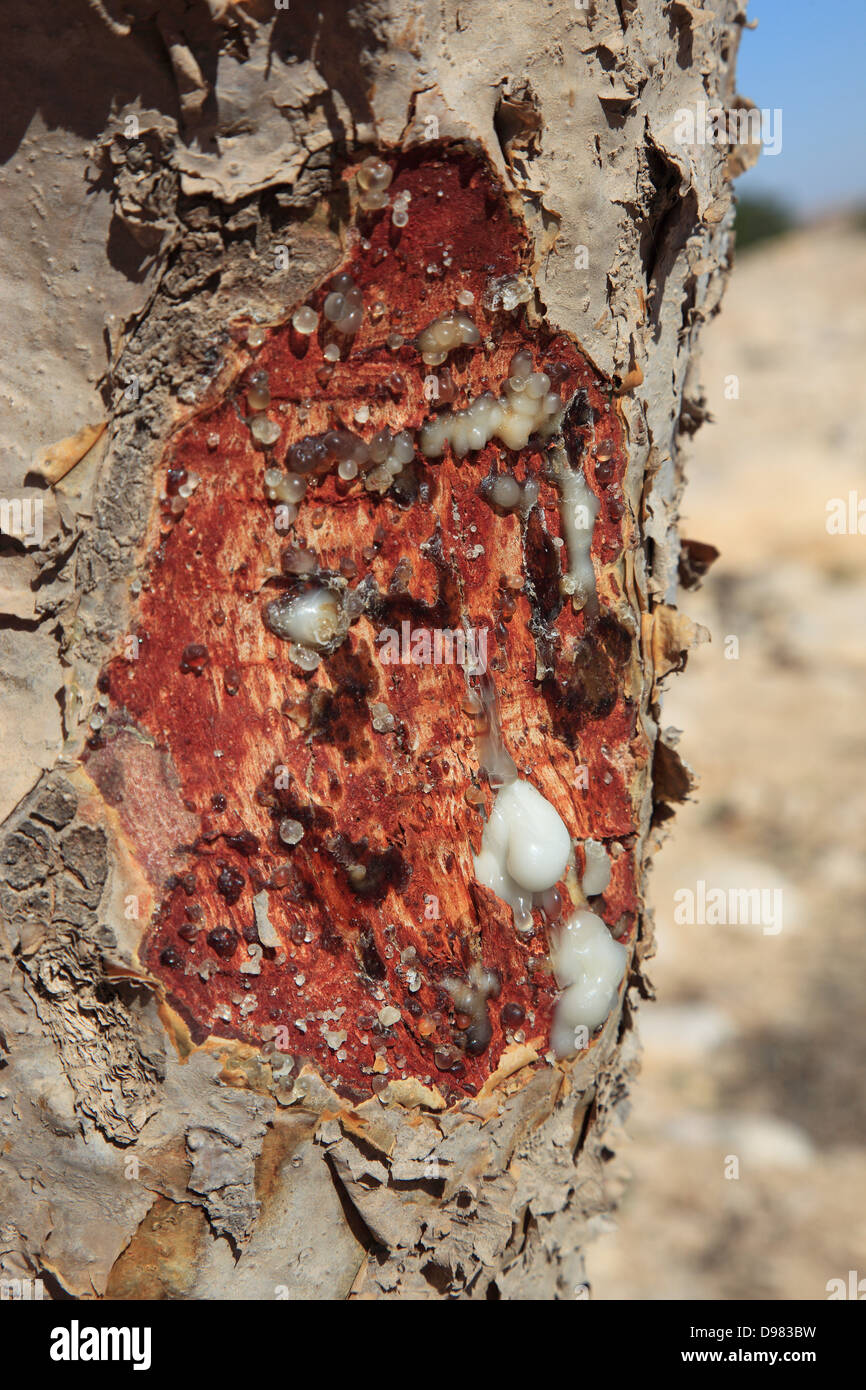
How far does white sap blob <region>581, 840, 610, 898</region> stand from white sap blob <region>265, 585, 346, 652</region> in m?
0.43

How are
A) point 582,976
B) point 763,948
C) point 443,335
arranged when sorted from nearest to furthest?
point 443,335, point 582,976, point 763,948

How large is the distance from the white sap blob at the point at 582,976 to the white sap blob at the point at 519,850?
0.07 metres

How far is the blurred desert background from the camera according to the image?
2.80 meters

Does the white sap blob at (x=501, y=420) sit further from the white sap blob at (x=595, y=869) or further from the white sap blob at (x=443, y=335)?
the white sap blob at (x=595, y=869)

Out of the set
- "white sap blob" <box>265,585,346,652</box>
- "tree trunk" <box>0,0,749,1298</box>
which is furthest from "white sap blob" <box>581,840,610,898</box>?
"white sap blob" <box>265,585,346,652</box>

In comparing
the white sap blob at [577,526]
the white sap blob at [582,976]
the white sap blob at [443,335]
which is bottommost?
the white sap blob at [582,976]

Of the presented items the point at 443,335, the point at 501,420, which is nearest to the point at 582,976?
the point at 501,420

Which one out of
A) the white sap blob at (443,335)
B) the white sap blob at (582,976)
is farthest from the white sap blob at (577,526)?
the white sap blob at (582,976)

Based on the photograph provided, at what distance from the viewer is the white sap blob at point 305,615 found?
1212 mm

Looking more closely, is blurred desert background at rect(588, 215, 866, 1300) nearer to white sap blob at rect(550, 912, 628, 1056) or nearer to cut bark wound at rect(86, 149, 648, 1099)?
white sap blob at rect(550, 912, 628, 1056)

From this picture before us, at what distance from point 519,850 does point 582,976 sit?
7.5 inches

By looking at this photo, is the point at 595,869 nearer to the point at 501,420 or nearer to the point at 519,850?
the point at 519,850

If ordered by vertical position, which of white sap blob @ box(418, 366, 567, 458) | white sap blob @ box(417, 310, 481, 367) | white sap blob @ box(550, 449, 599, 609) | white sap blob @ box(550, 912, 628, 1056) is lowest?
white sap blob @ box(550, 912, 628, 1056)

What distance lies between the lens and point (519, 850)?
4.16ft
